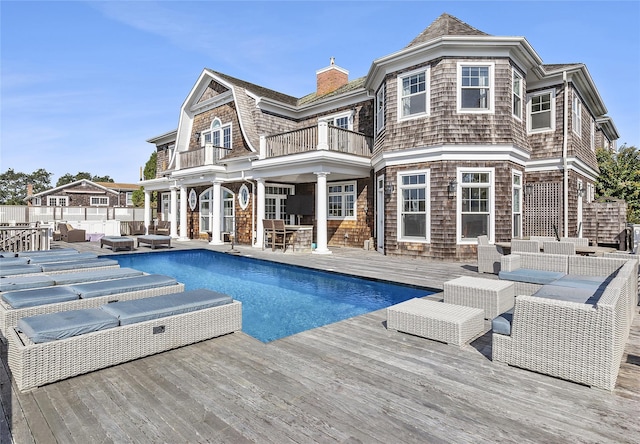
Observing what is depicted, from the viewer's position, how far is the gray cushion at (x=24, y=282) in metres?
4.57

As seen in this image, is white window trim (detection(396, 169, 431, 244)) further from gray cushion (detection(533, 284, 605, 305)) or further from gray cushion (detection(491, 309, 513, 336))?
gray cushion (detection(491, 309, 513, 336))

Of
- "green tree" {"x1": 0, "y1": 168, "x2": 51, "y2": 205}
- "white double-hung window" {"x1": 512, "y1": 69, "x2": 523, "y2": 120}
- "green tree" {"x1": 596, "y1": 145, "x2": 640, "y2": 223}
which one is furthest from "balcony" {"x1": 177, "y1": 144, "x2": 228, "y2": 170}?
"green tree" {"x1": 0, "y1": 168, "x2": 51, "y2": 205}

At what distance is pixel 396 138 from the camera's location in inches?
428

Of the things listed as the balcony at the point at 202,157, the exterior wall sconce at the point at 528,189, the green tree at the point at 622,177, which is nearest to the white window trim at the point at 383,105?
the exterior wall sconce at the point at 528,189

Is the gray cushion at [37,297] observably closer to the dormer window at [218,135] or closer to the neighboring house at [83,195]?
the dormer window at [218,135]

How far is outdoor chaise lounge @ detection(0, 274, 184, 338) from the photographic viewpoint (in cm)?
373

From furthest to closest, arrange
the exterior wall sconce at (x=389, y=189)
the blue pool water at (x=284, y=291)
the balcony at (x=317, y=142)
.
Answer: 1. the balcony at (x=317, y=142)
2. the exterior wall sconce at (x=389, y=189)
3. the blue pool water at (x=284, y=291)

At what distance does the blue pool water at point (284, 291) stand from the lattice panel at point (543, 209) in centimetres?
744

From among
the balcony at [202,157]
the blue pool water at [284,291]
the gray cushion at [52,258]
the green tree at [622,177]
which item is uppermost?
the balcony at [202,157]

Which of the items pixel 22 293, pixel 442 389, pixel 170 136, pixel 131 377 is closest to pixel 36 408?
pixel 131 377

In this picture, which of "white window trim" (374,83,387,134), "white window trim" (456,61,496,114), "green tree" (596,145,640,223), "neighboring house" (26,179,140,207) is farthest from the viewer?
"neighboring house" (26,179,140,207)

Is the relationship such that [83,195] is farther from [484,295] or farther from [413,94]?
[484,295]

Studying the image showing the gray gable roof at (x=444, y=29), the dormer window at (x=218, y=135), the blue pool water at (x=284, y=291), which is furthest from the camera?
the dormer window at (x=218, y=135)

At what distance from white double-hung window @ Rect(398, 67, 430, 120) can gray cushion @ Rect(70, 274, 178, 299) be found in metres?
8.40
